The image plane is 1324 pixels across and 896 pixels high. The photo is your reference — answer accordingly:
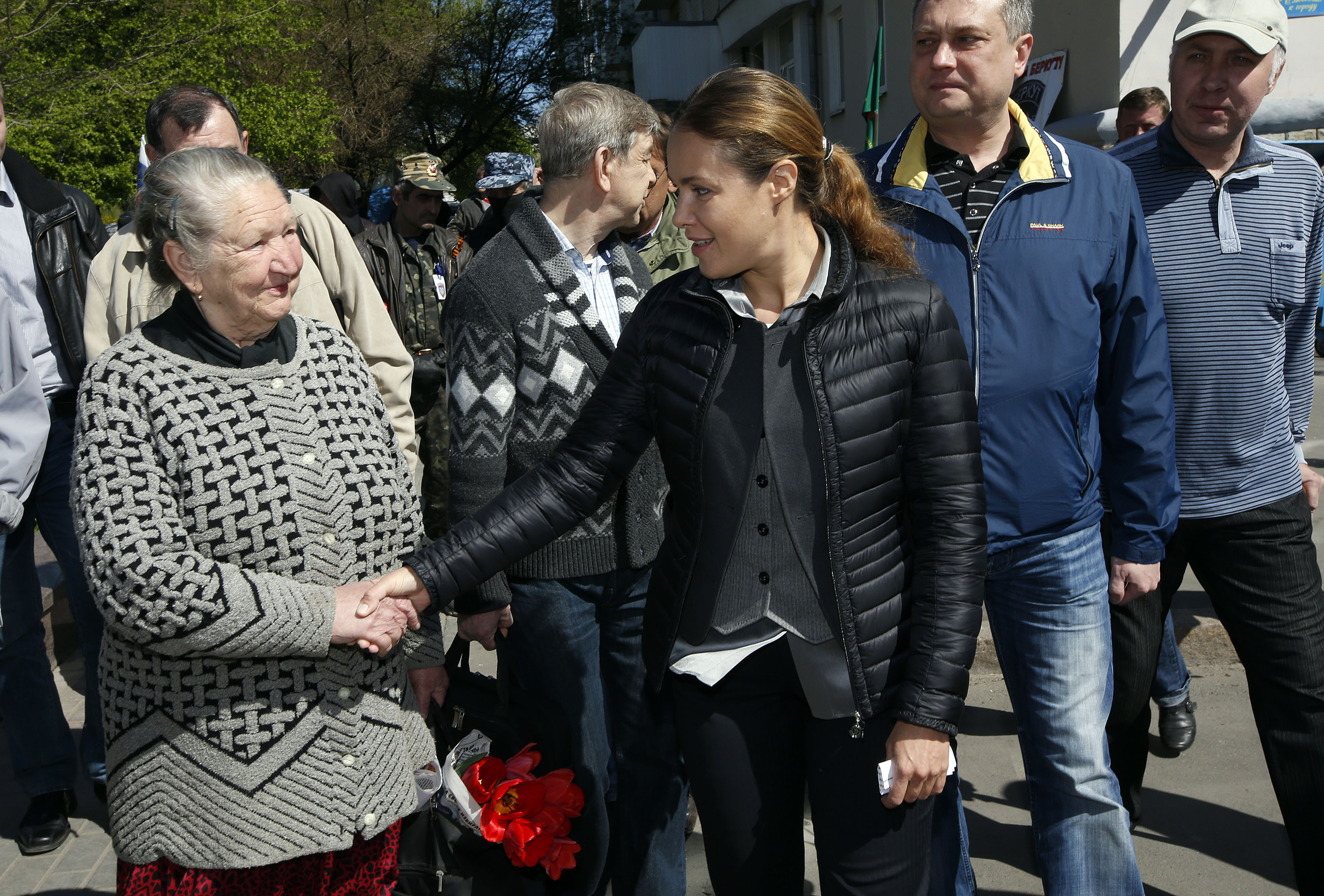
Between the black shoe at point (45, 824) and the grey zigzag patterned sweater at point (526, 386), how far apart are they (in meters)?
2.00

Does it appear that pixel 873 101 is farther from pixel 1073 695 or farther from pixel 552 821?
pixel 552 821

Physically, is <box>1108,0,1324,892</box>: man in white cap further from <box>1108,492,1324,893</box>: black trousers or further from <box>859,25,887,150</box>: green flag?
<box>859,25,887,150</box>: green flag

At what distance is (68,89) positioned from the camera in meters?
15.9

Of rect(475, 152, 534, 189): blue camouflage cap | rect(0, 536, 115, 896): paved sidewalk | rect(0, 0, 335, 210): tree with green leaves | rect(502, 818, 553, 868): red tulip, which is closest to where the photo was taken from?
rect(502, 818, 553, 868): red tulip

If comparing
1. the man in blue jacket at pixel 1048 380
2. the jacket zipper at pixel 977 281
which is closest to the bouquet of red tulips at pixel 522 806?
the man in blue jacket at pixel 1048 380

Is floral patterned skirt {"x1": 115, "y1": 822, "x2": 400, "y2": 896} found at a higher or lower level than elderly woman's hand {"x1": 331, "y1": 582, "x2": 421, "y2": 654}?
lower

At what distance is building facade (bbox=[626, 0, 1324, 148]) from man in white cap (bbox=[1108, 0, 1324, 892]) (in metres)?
0.99

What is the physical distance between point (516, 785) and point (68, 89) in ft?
54.2

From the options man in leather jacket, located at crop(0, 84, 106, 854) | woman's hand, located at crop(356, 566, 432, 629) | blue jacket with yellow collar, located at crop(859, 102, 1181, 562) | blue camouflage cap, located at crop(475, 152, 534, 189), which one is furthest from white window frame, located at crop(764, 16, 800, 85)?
woman's hand, located at crop(356, 566, 432, 629)

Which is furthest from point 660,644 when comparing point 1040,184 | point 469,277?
point 1040,184

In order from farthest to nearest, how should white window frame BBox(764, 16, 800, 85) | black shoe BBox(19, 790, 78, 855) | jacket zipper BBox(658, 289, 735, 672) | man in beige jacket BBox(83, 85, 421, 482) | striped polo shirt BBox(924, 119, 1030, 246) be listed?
white window frame BBox(764, 16, 800, 85) < black shoe BBox(19, 790, 78, 855) < man in beige jacket BBox(83, 85, 421, 482) < striped polo shirt BBox(924, 119, 1030, 246) < jacket zipper BBox(658, 289, 735, 672)

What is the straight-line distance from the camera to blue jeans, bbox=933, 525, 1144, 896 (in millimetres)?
2602

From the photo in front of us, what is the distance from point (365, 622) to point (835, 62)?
62.8 ft

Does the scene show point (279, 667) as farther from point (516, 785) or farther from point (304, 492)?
point (516, 785)
